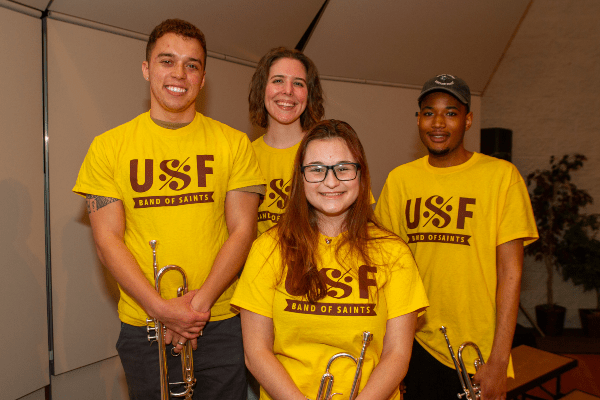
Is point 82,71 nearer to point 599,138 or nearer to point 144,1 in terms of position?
point 144,1

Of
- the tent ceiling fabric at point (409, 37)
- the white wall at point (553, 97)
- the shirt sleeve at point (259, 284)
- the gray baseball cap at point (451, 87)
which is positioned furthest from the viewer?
the white wall at point (553, 97)

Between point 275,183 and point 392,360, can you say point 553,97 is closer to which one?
point 275,183

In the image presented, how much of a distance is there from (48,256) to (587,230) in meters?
5.90

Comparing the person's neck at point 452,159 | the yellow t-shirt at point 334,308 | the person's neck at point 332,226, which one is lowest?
the yellow t-shirt at point 334,308

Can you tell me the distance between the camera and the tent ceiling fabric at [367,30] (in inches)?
131

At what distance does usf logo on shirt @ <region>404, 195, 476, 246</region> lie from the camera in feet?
6.48

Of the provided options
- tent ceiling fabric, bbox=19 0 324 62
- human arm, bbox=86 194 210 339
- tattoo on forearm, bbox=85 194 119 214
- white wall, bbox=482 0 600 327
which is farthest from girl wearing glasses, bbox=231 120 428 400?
white wall, bbox=482 0 600 327

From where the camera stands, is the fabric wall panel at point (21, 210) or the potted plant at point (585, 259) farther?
the potted plant at point (585, 259)

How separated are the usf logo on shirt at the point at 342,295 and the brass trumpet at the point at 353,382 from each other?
3.6 inches

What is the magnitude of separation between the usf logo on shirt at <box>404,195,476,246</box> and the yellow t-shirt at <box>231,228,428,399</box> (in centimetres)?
48

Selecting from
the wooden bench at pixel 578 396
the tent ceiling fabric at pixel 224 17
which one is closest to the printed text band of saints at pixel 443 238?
the wooden bench at pixel 578 396

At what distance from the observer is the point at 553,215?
573 centimetres

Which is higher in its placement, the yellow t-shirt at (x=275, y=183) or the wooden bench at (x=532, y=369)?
the yellow t-shirt at (x=275, y=183)

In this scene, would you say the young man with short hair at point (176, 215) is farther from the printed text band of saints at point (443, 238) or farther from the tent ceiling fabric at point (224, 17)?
the tent ceiling fabric at point (224, 17)
